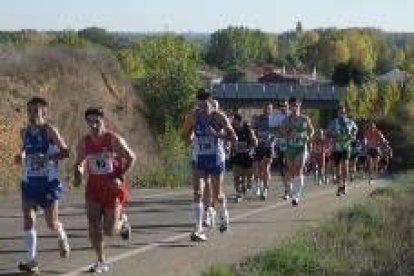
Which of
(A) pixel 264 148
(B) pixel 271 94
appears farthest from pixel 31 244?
(B) pixel 271 94

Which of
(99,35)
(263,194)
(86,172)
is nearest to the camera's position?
(86,172)

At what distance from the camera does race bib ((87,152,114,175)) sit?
38.7 ft

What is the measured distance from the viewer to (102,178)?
11797 mm

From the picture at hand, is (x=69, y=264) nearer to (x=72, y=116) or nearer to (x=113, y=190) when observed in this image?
(x=113, y=190)

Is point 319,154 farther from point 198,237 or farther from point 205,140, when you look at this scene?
point 198,237

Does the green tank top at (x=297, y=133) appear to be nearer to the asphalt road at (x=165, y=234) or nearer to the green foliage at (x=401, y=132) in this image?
the asphalt road at (x=165, y=234)

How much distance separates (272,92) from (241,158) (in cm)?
11162

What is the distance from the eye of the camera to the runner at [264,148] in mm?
21906

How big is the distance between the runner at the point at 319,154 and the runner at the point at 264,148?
A: 6.68 m

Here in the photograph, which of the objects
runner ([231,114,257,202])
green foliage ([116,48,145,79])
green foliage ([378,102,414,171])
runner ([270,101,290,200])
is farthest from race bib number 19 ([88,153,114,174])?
green foliage ([116,48,145,79])

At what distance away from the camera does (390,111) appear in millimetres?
95312

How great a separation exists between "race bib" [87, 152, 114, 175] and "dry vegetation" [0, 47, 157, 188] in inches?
686

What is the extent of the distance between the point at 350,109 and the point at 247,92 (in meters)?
31.4

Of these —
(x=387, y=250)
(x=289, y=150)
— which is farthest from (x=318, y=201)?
(x=387, y=250)
